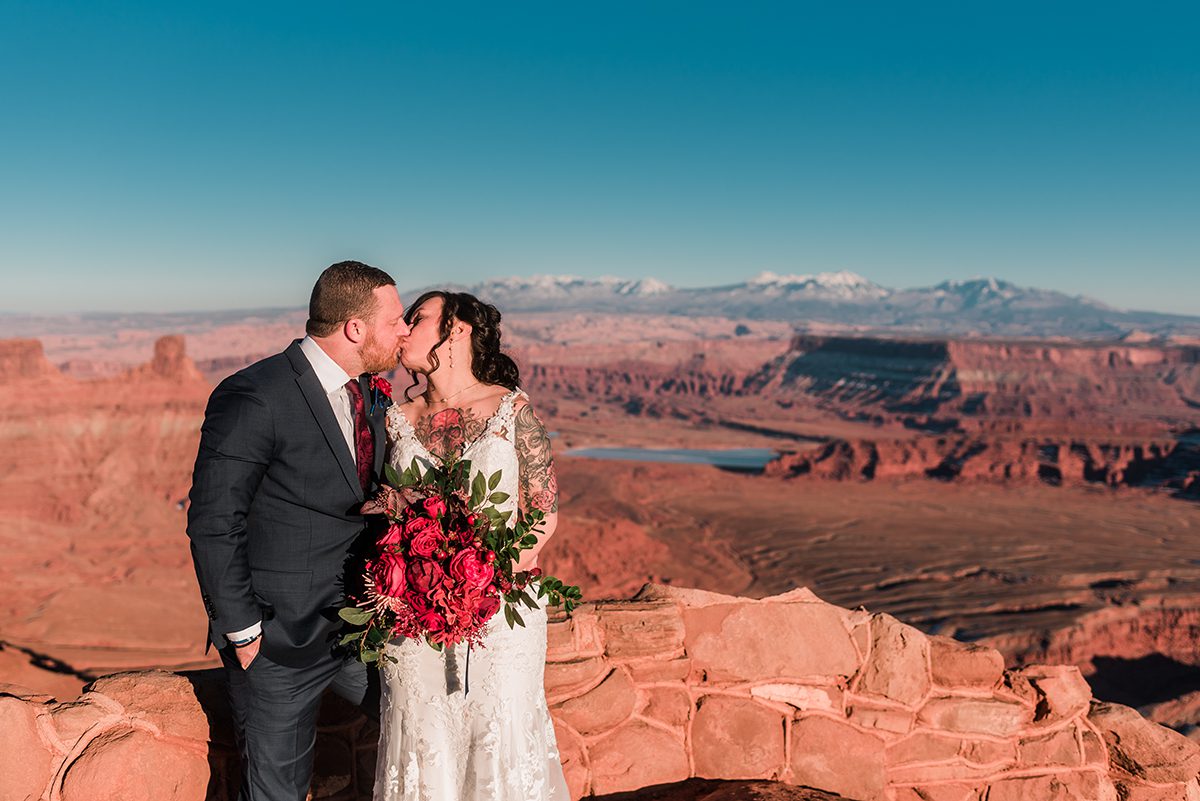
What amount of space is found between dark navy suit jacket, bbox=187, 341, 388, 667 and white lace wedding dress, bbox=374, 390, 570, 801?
25cm

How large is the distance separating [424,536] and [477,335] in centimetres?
82

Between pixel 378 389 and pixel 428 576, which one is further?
pixel 378 389

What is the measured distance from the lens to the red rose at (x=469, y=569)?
2188 mm

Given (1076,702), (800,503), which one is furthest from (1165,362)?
(1076,702)

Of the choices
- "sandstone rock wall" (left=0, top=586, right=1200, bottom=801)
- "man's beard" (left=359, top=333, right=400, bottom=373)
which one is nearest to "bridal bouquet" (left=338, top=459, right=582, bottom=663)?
"man's beard" (left=359, top=333, right=400, bottom=373)

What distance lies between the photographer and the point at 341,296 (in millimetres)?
2406

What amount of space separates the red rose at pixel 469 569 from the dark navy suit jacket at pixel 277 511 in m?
0.50

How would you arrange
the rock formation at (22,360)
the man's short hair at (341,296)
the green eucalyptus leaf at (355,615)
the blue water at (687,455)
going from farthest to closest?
the blue water at (687,455)
the rock formation at (22,360)
the man's short hair at (341,296)
the green eucalyptus leaf at (355,615)

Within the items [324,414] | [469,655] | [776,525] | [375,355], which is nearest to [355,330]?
[375,355]

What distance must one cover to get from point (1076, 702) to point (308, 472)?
4041 mm

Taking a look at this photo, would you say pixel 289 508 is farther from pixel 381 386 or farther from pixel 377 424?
pixel 381 386

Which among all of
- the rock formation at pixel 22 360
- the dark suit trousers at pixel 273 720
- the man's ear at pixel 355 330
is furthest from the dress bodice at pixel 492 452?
the rock formation at pixel 22 360

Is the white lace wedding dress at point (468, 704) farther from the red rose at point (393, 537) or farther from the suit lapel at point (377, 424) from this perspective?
the red rose at point (393, 537)

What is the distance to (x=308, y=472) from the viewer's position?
2354mm
